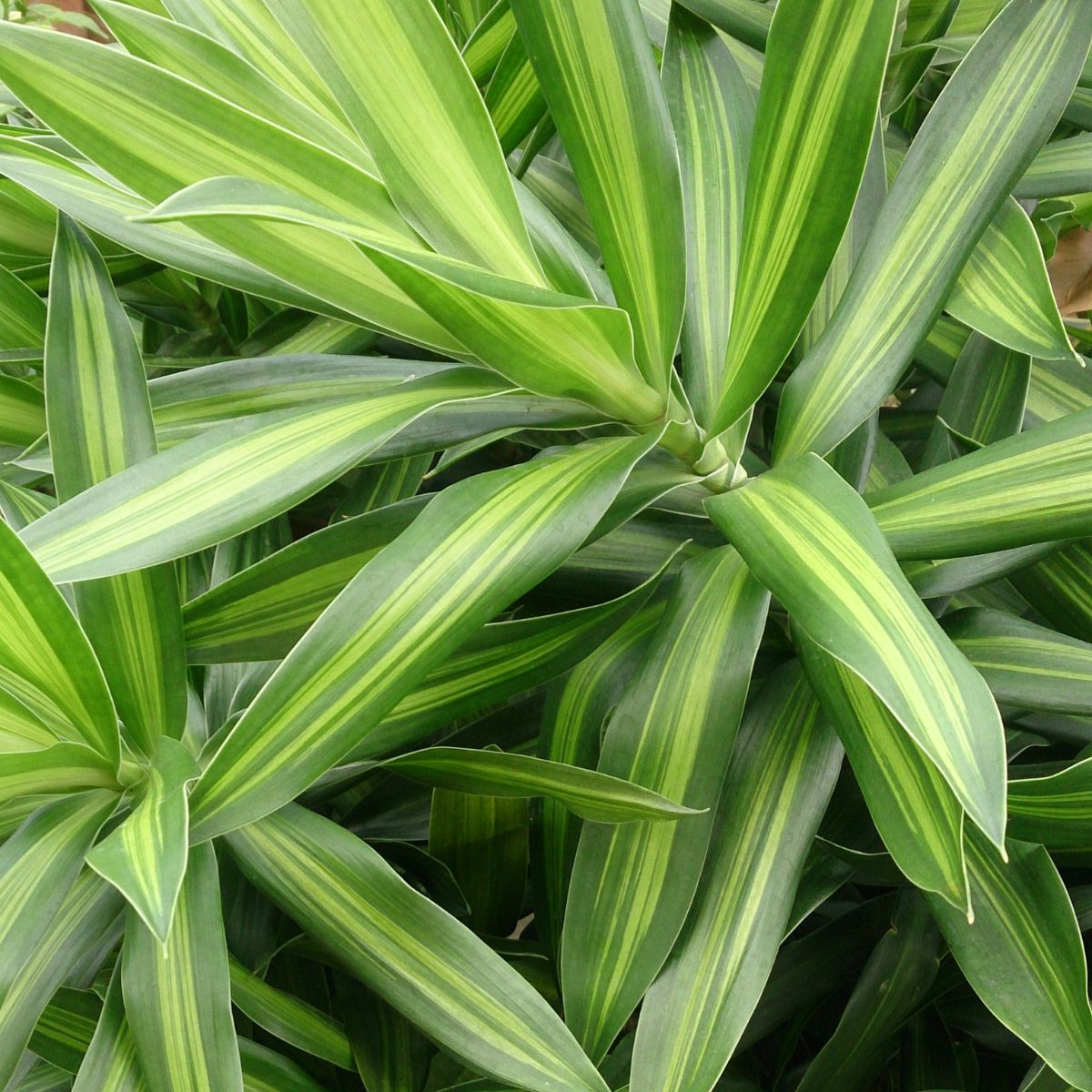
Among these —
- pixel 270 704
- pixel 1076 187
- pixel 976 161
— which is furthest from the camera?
pixel 1076 187

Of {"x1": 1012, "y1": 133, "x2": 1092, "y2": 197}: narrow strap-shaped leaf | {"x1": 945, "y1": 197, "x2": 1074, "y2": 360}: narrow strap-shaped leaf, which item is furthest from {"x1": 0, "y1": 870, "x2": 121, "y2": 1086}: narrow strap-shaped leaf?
{"x1": 1012, "y1": 133, "x2": 1092, "y2": 197}: narrow strap-shaped leaf

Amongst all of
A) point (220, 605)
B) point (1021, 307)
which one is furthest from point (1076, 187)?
point (220, 605)

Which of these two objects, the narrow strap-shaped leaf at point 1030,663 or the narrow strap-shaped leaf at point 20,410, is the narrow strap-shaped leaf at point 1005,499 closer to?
the narrow strap-shaped leaf at point 1030,663

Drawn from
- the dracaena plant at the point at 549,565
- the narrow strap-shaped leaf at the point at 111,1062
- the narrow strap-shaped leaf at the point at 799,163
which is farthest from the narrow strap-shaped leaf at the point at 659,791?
the narrow strap-shaped leaf at the point at 111,1062

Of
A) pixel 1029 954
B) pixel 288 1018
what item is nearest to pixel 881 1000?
pixel 1029 954

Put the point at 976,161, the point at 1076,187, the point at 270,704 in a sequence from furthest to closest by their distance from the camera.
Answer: the point at 1076,187 < the point at 976,161 < the point at 270,704

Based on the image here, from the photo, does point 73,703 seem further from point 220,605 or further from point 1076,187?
point 1076,187

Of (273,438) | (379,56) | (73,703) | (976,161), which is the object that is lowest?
(73,703)
